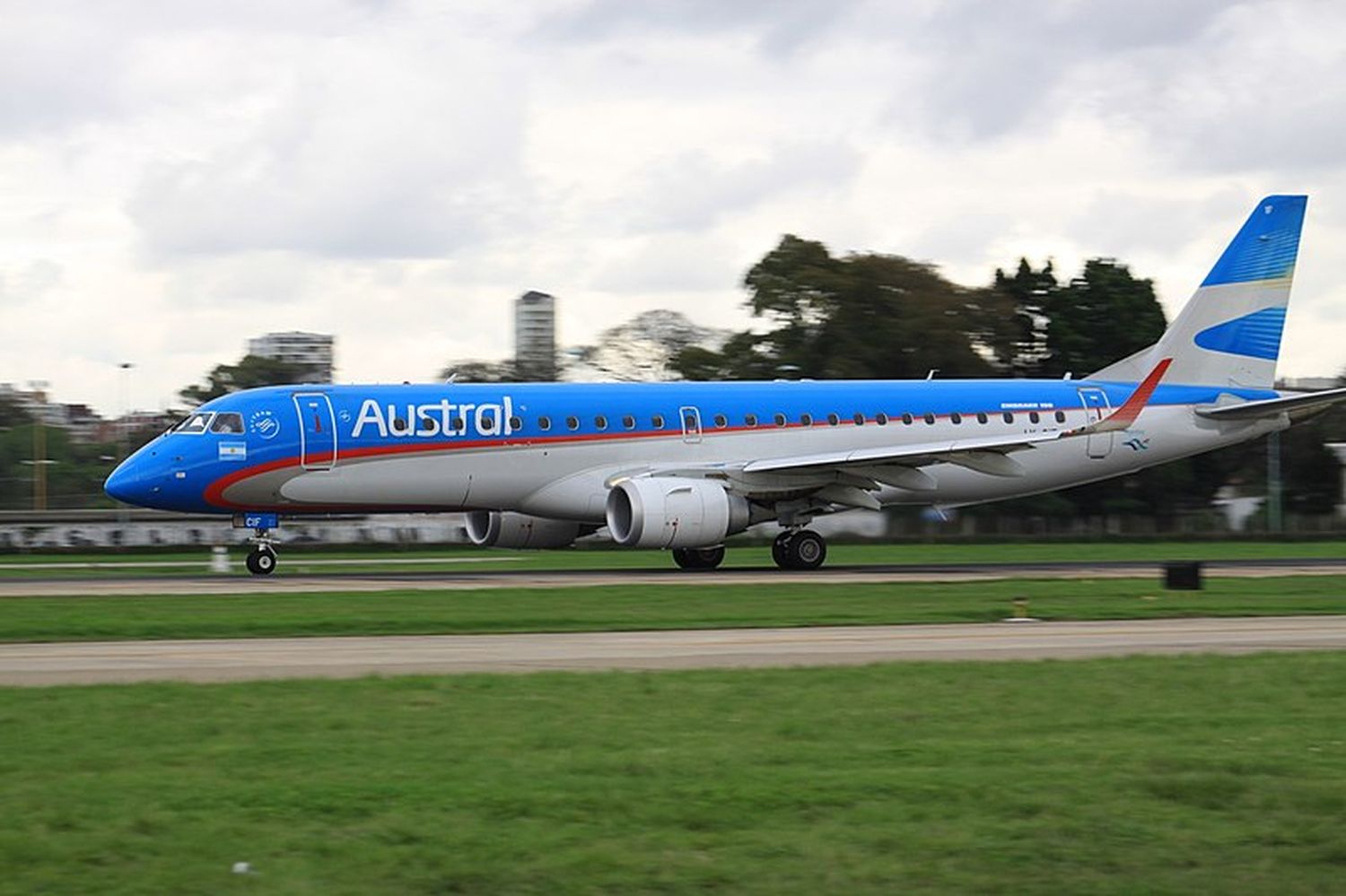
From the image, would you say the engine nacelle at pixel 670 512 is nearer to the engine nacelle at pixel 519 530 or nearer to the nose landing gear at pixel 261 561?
the engine nacelle at pixel 519 530

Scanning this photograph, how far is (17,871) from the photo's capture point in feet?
31.3

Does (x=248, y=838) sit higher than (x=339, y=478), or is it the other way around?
(x=339, y=478)

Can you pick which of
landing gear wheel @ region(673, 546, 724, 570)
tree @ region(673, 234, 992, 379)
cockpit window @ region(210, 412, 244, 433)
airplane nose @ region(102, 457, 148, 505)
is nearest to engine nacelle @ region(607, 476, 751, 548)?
landing gear wheel @ region(673, 546, 724, 570)

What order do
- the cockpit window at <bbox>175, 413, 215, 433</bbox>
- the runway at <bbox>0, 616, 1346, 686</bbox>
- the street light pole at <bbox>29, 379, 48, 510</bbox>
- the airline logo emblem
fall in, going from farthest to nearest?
1. the street light pole at <bbox>29, 379, 48, 510</bbox>
2. the cockpit window at <bbox>175, 413, 215, 433</bbox>
3. the airline logo emblem
4. the runway at <bbox>0, 616, 1346, 686</bbox>

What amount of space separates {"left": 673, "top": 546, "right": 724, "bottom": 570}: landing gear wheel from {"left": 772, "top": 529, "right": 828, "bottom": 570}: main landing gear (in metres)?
1.36

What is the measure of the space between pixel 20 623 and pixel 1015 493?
2537 cm

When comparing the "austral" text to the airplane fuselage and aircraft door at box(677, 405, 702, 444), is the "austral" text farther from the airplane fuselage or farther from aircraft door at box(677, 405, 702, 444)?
aircraft door at box(677, 405, 702, 444)

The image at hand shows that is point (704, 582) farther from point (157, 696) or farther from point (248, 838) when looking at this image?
point (248, 838)

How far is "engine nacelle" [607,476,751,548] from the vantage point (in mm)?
37125

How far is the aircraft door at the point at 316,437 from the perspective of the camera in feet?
122

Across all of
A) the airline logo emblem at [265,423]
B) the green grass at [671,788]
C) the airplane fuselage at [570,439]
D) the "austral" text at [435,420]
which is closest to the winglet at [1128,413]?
the airplane fuselage at [570,439]

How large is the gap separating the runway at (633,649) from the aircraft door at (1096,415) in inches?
727

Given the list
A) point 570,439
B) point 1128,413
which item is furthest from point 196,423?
point 1128,413

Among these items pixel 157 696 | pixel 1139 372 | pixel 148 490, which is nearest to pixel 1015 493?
pixel 1139 372
